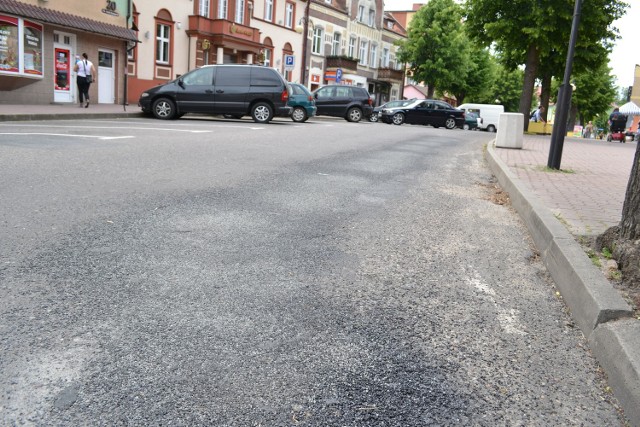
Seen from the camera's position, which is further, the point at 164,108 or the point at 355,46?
the point at 355,46

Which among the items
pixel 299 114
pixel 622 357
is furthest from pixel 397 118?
pixel 622 357

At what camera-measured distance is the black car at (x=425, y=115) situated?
107 ft

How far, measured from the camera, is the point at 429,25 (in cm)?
5159

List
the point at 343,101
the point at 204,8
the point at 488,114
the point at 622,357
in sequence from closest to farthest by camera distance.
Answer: the point at 622,357
the point at 343,101
the point at 204,8
the point at 488,114

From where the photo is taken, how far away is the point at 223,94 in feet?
64.0

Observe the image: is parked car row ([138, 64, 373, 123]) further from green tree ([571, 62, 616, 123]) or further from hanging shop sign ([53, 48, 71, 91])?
green tree ([571, 62, 616, 123])

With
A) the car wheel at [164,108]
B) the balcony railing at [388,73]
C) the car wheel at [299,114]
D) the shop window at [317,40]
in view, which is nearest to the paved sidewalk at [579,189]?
the car wheel at [164,108]

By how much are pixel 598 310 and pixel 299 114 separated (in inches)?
802

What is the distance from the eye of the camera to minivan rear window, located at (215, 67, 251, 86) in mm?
19500

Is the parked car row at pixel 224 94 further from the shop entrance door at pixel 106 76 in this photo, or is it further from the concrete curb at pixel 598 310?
the concrete curb at pixel 598 310

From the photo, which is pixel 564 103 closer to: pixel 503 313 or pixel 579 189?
pixel 579 189

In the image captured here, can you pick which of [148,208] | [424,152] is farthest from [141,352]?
[424,152]

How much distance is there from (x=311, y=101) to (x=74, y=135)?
512 inches

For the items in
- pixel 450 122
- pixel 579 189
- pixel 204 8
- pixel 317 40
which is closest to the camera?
pixel 579 189
